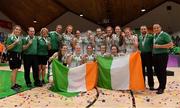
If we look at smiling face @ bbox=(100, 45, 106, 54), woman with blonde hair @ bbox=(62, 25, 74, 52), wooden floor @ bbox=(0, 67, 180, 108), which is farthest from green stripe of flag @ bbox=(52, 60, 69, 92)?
smiling face @ bbox=(100, 45, 106, 54)

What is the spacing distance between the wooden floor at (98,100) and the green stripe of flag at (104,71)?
0.22 m

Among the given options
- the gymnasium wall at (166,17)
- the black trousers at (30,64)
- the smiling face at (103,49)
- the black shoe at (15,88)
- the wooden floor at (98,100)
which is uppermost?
the gymnasium wall at (166,17)

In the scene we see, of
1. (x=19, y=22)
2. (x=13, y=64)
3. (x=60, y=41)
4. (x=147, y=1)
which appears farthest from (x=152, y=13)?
(x=13, y=64)

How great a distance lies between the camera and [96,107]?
492 cm

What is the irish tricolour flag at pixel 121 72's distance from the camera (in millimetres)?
6262

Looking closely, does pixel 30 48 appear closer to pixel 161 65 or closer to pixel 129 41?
pixel 129 41

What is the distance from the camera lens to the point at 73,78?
645cm

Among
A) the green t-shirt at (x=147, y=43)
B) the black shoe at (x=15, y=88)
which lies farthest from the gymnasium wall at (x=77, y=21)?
the black shoe at (x=15, y=88)

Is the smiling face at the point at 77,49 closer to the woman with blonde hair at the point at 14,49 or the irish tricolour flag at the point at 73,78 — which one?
the irish tricolour flag at the point at 73,78

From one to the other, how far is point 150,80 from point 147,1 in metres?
10.3

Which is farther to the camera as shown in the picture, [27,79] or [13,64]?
[27,79]

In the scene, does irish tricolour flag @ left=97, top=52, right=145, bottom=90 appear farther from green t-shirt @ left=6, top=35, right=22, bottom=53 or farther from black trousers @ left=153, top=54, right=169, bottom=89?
green t-shirt @ left=6, top=35, right=22, bottom=53

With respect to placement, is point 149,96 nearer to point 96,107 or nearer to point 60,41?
point 96,107

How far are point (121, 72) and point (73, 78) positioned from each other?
3.27ft
